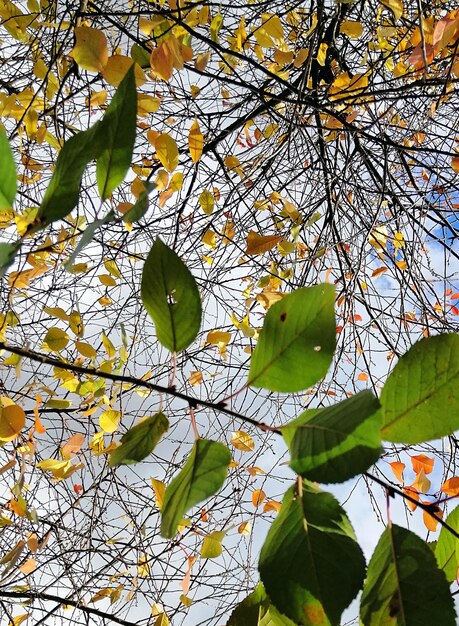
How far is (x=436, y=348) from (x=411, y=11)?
5.95 ft

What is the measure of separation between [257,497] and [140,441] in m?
1.57

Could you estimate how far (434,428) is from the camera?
0.78 ft

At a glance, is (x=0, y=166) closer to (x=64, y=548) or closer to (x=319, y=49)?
(x=319, y=49)

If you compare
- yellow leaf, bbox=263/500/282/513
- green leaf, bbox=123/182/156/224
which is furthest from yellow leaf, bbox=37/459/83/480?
green leaf, bbox=123/182/156/224

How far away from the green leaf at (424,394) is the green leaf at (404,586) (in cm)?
5

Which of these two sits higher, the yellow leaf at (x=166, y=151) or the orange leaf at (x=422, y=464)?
the yellow leaf at (x=166, y=151)

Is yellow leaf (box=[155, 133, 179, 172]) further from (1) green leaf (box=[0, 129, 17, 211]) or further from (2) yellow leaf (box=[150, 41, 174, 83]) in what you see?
(1) green leaf (box=[0, 129, 17, 211])

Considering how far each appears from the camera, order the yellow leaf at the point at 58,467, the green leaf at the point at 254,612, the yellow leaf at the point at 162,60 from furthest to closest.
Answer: the yellow leaf at the point at 58,467 → the yellow leaf at the point at 162,60 → the green leaf at the point at 254,612

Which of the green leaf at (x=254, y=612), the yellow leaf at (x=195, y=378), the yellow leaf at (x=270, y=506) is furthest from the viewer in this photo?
the yellow leaf at (x=270, y=506)

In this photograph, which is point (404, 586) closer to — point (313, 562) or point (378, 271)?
point (313, 562)

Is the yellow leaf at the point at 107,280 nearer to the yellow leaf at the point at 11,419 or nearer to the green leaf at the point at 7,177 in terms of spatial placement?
the yellow leaf at the point at 11,419

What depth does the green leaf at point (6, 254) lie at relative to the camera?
0.18 meters

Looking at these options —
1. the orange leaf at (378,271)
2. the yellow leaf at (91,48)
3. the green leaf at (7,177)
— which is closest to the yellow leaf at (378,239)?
the orange leaf at (378,271)

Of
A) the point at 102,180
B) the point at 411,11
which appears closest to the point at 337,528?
the point at 102,180
